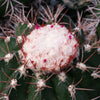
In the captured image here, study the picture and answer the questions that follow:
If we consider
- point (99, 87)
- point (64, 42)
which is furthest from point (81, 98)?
point (64, 42)

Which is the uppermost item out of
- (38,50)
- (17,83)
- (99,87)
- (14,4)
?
(14,4)

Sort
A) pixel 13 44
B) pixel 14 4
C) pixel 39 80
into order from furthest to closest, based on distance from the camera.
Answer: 1. pixel 14 4
2. pixel 13 44
3. pixel 39 80

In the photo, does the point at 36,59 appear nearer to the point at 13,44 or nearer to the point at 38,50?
the point at 38,50

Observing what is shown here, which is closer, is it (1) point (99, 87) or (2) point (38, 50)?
(2) point (38, 50)

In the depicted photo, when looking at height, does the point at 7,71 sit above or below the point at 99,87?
above

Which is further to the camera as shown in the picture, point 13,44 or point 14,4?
point 14,4

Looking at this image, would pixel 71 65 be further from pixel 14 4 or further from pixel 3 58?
pixel 14 4

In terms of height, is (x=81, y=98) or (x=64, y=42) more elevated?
(x=64, y=42)

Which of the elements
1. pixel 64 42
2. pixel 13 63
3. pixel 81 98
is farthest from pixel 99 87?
pixel 13 63

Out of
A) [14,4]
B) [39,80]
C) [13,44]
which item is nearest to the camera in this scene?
[39,80]
